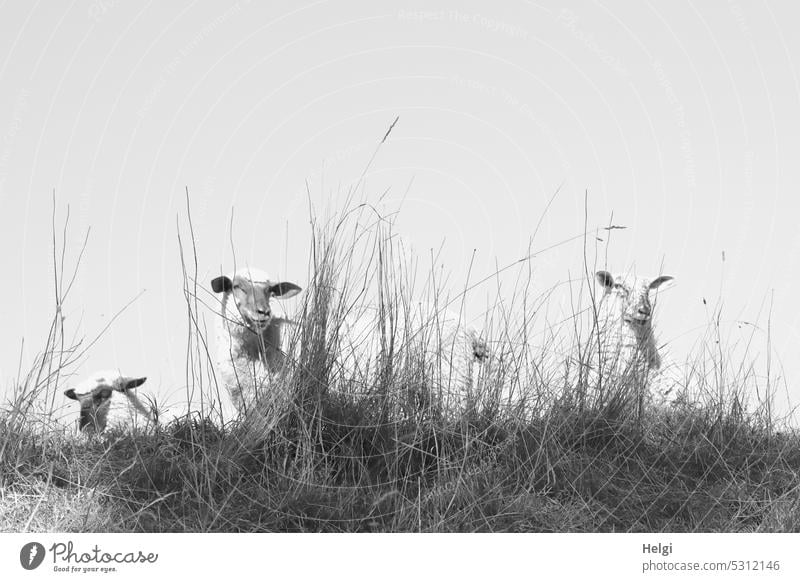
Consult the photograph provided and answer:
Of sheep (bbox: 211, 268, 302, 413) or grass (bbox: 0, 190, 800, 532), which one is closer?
grass (bbox: 0, 190, 800, 532)

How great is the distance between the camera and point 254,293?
530 centimetres

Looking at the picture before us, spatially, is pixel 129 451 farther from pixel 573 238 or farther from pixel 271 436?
pixel 573 238

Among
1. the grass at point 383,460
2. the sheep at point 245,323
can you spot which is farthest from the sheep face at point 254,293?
the grass at point 383,460

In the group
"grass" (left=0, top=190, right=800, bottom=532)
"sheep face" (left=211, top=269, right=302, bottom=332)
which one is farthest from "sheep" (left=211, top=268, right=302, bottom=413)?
"grass" (left=0, top=190, right=800, bottom=532)

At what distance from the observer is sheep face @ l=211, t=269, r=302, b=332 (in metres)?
5.50
